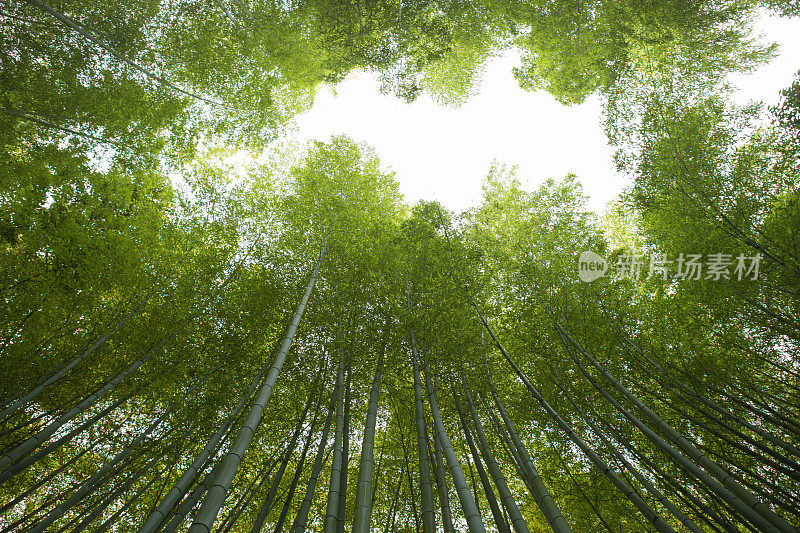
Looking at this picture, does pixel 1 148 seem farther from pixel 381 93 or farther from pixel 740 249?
pixel 740 249

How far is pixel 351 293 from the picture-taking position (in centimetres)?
520

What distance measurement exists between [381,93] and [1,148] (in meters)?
6.50

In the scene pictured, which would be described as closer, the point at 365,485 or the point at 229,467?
the point at 229,467

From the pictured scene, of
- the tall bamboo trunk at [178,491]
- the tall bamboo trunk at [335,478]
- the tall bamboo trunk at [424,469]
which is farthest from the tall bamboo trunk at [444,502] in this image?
the tall bamboo trunk at [178,491]

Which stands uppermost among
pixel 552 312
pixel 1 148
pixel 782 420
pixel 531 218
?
pixel 531 218

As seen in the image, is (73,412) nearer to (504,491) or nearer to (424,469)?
(424,469)

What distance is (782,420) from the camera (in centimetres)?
393

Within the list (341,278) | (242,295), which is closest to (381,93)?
(341,278)

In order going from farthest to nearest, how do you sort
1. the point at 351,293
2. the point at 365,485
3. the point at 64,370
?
1. the point at 351,293
2. the point at 64,370
3. the point at 365,485

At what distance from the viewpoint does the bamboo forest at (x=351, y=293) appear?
13.6ft

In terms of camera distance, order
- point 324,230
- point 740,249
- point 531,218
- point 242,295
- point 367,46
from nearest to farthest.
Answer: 1. point 740,249
2. point 242,295
3. point 324,230
4. point 531,218
5. point 367,46

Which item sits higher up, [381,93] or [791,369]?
[381,93]

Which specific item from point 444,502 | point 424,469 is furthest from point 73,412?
point 444,502

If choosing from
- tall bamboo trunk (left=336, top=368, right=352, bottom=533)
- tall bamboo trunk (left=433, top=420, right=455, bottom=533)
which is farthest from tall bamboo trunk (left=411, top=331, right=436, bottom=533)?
tall bamboo trunk (left=336, top=368, right=352, bottom=533)
